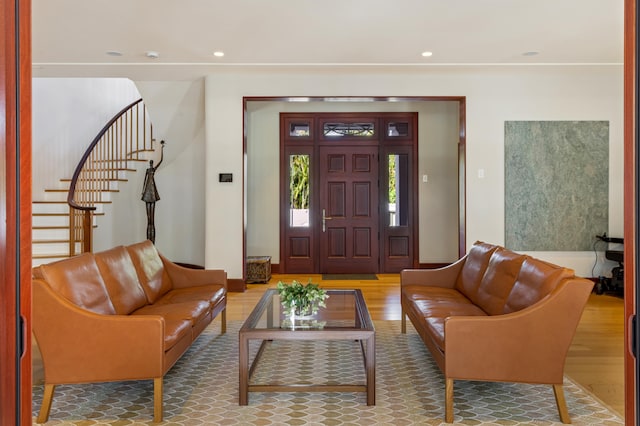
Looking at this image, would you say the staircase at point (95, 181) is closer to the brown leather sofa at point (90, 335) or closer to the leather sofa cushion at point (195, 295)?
the leather sofa cushion at point (195, 295)

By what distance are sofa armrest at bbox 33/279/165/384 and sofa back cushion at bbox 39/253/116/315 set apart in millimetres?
118

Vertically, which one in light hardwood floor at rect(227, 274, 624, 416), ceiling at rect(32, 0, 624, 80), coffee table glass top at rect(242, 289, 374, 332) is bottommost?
light hardwood floor at rect(227, 274, 624, 416)

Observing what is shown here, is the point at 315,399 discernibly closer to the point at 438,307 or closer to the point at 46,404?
the point at 438,307

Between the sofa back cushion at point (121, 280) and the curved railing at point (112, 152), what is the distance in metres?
3.85

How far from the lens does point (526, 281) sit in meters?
2.78

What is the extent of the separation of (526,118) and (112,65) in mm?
5249

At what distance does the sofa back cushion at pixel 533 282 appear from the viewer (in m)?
2.53

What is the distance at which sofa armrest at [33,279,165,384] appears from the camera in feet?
8.00

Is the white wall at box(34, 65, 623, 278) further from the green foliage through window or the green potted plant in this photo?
the green potted plant

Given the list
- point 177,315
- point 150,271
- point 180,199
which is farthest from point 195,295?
point 180,199

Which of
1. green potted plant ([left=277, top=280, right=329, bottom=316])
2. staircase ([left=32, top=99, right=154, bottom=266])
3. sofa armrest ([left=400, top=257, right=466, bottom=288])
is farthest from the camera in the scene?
staircase ([left=32, top=99, right=154, bottom=266])

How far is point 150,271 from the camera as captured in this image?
3.76 meters

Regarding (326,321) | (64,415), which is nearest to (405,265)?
(326,321)

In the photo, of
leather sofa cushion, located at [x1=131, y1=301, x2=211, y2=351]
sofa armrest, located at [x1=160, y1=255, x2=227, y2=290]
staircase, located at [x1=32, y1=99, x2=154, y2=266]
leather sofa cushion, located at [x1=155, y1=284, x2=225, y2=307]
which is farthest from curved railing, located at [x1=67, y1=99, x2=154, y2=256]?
leather sofa cushion, located at [x1=131, y1=301, x2=211, y2=351]
